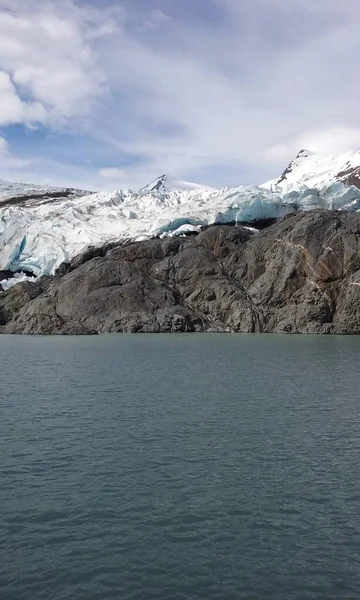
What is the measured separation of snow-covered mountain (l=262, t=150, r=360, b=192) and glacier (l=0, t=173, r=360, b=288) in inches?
1838

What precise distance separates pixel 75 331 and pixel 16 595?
146ft

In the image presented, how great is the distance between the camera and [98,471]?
11.9 meters

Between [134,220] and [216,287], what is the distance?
1949 cm

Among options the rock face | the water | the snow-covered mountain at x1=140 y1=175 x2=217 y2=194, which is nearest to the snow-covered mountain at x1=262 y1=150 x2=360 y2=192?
the snow-covered mountain at x1=140 y1=175 x2=217 y2=194

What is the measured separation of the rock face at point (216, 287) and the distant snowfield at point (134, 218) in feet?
13.4

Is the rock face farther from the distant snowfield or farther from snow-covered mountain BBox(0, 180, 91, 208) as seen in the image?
snow-covered mountain BBox(0, 180, 91, 208)

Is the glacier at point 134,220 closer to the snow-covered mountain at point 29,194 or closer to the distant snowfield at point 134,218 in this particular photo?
the distant snowfield at point 134,218

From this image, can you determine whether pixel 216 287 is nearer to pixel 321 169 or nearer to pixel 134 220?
pixel 134 220

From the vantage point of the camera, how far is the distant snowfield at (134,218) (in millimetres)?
66438

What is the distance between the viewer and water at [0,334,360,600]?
785 centimetres

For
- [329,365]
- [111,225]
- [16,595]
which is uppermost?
[111,225]

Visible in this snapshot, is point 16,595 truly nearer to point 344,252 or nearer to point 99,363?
point 99,363

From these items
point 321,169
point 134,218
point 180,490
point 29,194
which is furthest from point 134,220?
point 321,169

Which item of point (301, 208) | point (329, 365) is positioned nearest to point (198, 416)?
point (329, 365)
